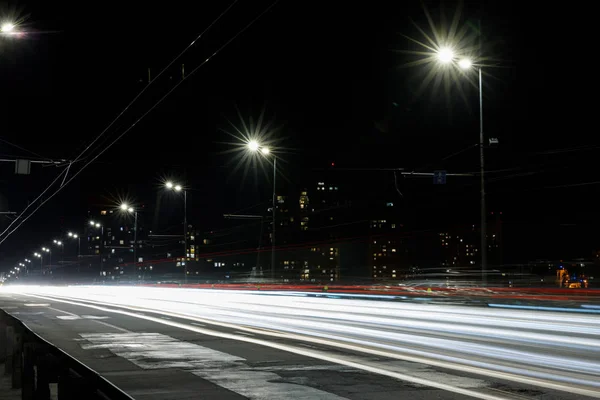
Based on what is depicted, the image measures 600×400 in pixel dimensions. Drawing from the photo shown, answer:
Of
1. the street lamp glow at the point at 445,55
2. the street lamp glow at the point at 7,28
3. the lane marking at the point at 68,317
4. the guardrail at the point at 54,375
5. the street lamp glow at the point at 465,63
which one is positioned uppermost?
the street lamp glow at the point at 445,55

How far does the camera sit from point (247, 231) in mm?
93812

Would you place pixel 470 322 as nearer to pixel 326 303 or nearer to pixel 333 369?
pixel 333 369

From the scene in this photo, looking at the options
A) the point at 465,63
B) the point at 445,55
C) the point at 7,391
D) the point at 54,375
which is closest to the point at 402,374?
the point at 7,391

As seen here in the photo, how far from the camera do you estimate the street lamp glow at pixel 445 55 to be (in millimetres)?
22741

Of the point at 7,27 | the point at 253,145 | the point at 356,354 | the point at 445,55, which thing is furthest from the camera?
the point at 253,145

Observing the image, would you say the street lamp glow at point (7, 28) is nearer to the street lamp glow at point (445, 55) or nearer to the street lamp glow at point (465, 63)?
the street lamp glow at point (445, 55)

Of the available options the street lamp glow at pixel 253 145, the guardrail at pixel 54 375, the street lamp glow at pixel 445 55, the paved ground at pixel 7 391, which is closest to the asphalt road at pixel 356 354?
the paved ground at pixel 7 391

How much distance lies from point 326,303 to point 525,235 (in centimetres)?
2925

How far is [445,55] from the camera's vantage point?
22.9 metres

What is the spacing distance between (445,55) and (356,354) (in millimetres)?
12665

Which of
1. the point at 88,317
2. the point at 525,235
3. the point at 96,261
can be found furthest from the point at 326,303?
the point at 96,261

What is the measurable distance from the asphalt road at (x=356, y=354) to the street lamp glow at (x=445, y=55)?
8114mm

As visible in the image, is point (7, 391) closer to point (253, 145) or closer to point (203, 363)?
point (203, 363)

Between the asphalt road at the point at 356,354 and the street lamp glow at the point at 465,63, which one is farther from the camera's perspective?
the street lamp glow at the point at 465,63
